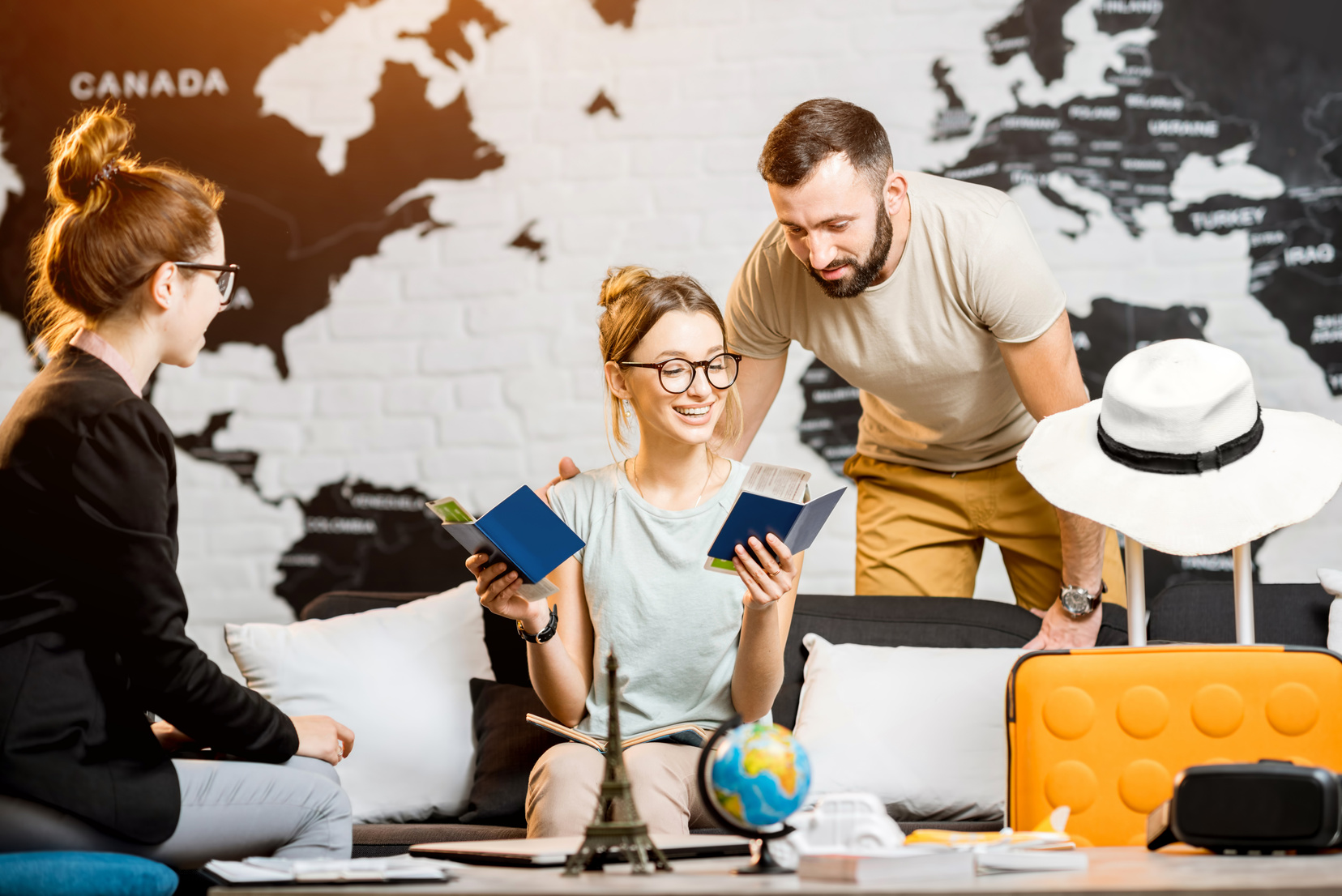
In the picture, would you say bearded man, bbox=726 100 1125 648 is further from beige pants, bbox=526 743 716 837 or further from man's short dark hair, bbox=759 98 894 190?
beige pants, bbox=526 743 716 837

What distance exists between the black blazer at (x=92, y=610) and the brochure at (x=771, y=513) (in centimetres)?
75

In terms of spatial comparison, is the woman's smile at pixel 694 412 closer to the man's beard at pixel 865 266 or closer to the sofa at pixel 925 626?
the man's beard at pixel 865 266

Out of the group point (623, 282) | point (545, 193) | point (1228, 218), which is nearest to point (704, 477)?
point (623, 282)

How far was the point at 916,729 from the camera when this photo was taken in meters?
2.49

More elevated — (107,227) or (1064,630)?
(107,227)

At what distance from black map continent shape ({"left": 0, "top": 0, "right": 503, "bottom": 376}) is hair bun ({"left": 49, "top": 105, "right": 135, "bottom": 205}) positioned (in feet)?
5.95

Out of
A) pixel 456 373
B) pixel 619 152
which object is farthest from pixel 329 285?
pixel 619 152

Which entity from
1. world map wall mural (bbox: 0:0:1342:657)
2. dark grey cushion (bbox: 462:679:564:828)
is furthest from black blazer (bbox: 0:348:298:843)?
world map wall mural (bbox: 0:0:1342:657)

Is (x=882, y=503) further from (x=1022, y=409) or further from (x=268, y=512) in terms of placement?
(x=268, y=512)

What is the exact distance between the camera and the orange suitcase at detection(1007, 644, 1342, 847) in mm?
1790

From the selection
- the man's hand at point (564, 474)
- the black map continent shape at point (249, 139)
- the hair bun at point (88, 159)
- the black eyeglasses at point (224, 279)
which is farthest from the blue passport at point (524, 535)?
the black map continent shape at point (249, 139)

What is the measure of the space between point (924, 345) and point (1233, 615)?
91 cm

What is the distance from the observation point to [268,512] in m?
3.55

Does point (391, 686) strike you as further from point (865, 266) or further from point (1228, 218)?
point (1228, 218)
